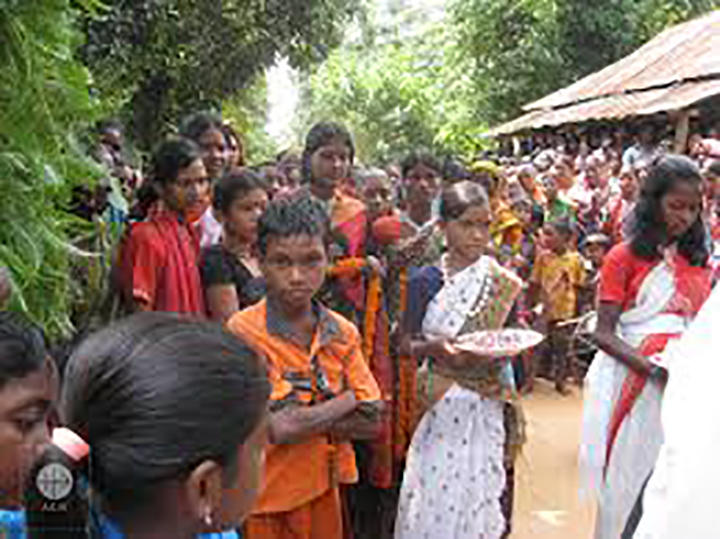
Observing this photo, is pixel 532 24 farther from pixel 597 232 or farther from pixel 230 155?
pixel 230 155

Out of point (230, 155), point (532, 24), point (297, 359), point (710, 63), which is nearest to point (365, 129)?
point (532, 24)

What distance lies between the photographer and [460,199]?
2.98m

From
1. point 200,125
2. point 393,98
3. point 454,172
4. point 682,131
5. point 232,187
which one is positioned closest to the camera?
point 232,187

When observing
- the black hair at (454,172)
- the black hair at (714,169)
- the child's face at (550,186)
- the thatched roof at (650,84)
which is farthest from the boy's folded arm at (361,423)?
the thatched roof at (650,84)

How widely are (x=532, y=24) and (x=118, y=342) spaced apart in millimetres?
22554

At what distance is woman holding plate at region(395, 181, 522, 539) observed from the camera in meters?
2.98

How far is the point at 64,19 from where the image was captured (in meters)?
2.18

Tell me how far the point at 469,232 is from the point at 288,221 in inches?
31.6

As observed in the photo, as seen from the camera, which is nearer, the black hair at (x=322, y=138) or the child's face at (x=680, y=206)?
the child's face at (x=680, y=206)

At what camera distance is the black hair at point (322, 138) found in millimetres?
3801

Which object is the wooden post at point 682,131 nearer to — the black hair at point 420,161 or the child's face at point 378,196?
the black hair at point 420,161

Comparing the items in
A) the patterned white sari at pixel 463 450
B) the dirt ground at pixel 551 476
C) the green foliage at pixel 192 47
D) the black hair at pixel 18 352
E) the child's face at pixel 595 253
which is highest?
the green foliage at pixel 192 47

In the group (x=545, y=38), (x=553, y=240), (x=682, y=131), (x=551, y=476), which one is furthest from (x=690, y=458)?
(x=545, y=38)

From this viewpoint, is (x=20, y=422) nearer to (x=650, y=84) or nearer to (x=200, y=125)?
(x=200, y=125)
